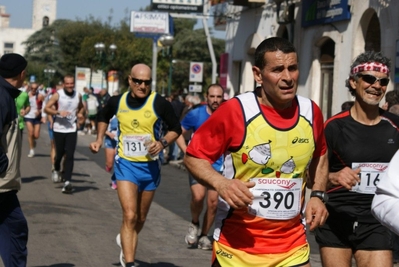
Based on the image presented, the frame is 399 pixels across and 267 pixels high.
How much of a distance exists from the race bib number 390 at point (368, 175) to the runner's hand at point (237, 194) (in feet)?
5.54

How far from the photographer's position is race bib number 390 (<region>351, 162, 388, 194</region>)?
6148 millimetres

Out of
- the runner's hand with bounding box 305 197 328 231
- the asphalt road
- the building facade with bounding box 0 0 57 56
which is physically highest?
the building facade with bounding box 0 0 57 56

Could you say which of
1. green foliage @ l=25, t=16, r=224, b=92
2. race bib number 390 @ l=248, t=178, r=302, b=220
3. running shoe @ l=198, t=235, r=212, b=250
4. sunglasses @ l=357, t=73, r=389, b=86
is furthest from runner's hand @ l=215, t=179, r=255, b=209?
green foliage @ l=25, t=16, r=224, b=92

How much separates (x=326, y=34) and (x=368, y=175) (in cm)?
1729

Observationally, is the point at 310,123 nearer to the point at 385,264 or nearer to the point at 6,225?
the point at 385,264

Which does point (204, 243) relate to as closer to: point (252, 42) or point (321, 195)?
point (321, 195)

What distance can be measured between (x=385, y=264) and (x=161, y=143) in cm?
356

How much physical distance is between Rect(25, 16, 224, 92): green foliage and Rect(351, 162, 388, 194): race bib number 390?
118 ft

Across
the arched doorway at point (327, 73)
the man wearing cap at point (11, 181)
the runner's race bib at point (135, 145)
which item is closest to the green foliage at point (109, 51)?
the arched doorway at point (327, 73)

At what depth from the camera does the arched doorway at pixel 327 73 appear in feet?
76.9

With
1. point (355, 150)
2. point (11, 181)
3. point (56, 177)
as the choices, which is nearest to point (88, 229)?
point (11, 181)

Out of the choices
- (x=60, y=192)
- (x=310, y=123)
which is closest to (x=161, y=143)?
(x=310, y=123)

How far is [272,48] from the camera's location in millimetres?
5109

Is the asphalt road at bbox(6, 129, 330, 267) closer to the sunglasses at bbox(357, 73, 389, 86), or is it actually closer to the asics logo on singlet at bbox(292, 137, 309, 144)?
the sunglasses at bbox(357, 73, 389, 86)
